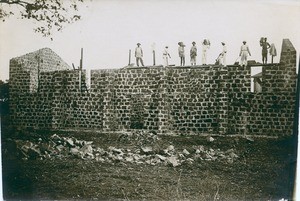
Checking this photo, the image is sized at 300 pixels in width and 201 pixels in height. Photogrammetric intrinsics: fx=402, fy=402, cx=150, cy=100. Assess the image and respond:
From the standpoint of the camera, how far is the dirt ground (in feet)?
9.63

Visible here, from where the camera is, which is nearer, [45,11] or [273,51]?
[273,51]

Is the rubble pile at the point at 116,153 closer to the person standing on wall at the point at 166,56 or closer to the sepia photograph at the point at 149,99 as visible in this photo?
the sepia photograph at the point at 149,99

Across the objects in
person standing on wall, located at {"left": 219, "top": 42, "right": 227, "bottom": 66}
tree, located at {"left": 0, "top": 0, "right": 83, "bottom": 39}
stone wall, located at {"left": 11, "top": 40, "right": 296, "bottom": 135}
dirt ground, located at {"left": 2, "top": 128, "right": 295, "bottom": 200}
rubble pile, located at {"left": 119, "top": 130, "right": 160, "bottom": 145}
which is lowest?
dirt ground, located at {"left": 2, "top": 128, "right": 295, "bottom": 200}

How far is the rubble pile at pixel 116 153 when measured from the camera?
297 centimetres

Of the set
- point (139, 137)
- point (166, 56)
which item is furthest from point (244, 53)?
point (139, 137)

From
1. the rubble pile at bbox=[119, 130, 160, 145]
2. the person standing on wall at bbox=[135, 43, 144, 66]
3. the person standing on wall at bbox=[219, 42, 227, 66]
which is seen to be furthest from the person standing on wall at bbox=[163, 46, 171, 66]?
the rubble pile at bbox=[119, 130, 160, 145]

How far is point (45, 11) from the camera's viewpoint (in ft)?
9.77

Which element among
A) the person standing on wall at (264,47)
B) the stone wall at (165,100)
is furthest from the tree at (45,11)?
the person standing on wall at (264,47)

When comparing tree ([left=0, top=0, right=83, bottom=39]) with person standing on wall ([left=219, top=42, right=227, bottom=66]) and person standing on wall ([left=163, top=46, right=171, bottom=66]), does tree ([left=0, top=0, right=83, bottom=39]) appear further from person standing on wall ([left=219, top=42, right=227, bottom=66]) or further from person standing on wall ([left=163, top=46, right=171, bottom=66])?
person standing on wall ([left=219, top=42, right=227, bottom=66])

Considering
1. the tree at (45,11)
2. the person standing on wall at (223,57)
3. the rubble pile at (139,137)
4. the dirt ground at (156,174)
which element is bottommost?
the dirt ground at (156,174)

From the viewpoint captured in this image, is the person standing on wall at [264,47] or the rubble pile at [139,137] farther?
the rubble pile at [139,137]

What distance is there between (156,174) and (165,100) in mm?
552

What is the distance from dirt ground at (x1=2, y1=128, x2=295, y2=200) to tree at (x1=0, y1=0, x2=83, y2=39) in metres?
0.81

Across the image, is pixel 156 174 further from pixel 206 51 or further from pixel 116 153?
pixel 206 51
